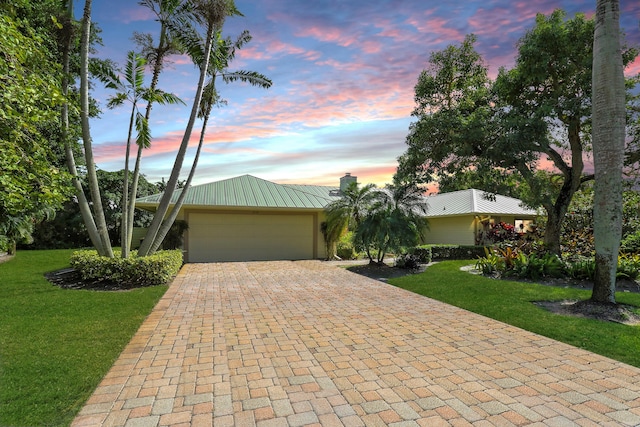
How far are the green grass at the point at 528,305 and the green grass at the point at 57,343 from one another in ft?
20.7

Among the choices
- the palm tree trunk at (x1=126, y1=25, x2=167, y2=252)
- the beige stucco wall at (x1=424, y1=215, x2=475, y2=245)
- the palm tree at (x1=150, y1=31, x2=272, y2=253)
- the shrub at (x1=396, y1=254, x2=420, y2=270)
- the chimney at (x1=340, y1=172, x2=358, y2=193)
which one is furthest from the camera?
the chimney at (x1=340, y1=172, x2=358, y2=193)

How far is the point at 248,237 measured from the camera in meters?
16.8

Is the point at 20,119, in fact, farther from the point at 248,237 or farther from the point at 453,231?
the point at 453,231

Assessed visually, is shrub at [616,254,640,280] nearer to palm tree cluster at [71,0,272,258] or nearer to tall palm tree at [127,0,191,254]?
palm tree cluster at [71,0,272,258]

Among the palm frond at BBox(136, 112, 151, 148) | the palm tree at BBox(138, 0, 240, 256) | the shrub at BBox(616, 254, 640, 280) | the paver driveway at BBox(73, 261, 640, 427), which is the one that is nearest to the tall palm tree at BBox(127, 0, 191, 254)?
the palm frond at BBox(136, 112, 151, 148)

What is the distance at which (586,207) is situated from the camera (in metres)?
15.5

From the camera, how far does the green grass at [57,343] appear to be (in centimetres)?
324

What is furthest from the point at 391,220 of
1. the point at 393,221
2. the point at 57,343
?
the point at 57,343

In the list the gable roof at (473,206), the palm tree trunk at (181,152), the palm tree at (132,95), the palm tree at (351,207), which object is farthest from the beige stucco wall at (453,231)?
the palm tree at (132,95)

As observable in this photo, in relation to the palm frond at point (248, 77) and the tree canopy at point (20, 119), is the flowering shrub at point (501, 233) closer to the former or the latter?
the palm frond at point (248, 77)

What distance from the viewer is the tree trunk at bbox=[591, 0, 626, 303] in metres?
6.68

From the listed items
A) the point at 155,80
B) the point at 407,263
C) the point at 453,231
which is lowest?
the point at 407,263

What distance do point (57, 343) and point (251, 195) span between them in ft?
41.0

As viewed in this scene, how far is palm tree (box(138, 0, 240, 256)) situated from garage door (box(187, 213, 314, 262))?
4.89 meters
